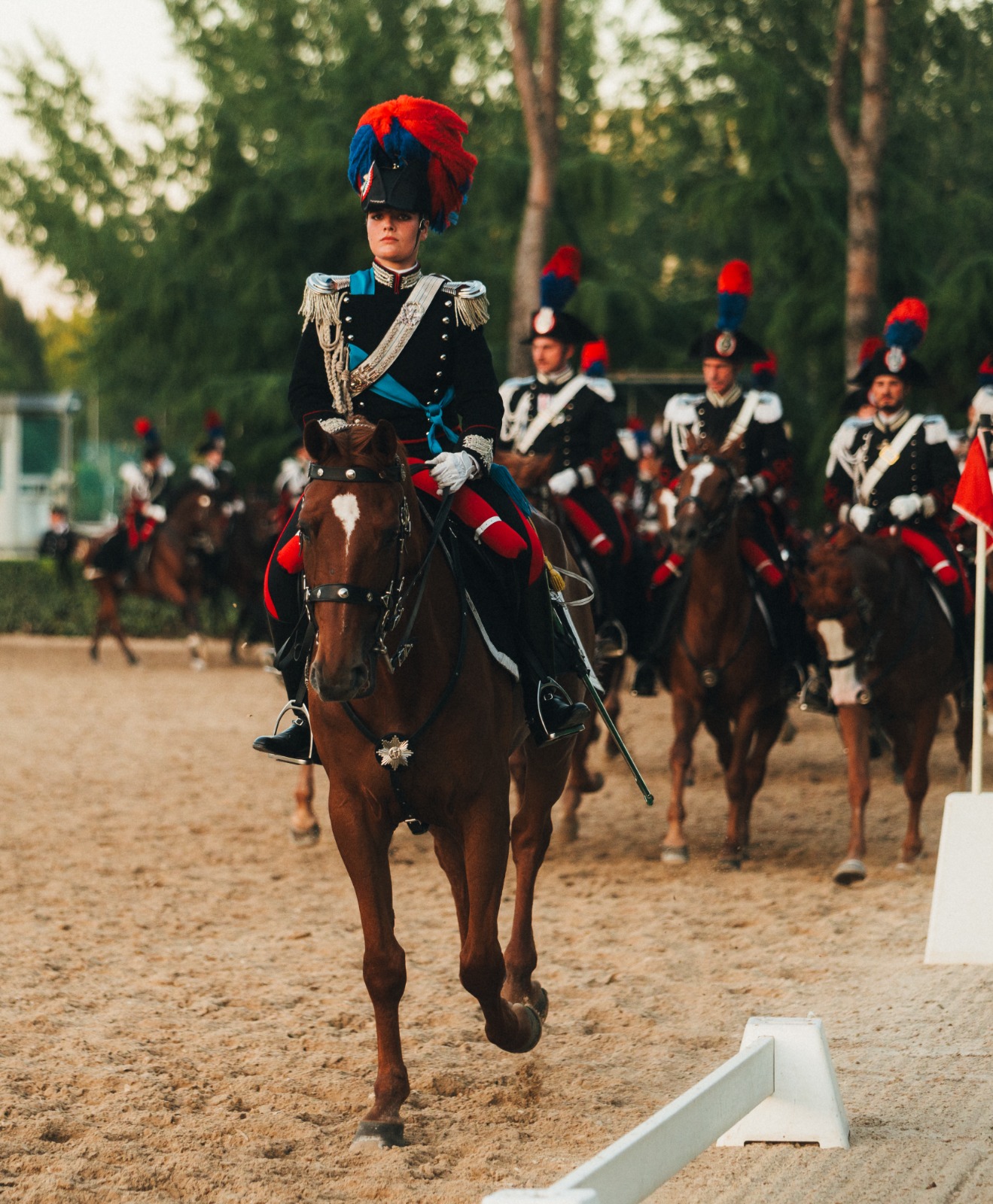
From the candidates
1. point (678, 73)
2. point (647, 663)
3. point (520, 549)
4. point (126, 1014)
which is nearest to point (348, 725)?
point (520, 549)

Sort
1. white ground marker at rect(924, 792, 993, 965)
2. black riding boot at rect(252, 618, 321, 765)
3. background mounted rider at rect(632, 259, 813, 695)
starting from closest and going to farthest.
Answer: black riding boot at rect(252, 618, 321, 765)
white ground marker at rect(924, 792, 993, 965)
background mounted rider at rect(632, 259, 813, 695)

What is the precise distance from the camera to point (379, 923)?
488 centimetres

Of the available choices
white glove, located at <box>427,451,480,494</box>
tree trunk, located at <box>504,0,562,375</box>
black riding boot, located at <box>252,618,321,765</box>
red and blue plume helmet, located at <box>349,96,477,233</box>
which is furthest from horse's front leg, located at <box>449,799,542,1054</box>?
tree trunk, located at <box>504,0,562,375</box>

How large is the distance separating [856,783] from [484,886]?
442cm

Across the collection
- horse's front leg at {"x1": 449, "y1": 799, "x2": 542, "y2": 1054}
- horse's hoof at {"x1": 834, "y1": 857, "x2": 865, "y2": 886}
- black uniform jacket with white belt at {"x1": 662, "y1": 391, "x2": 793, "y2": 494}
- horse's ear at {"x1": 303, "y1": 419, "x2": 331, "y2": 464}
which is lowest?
horse's hoof at {"x1": 834, "y1": 857, "x2": 865, "y2": 886}

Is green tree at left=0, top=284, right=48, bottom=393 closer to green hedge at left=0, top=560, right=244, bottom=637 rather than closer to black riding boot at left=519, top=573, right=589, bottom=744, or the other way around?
green hedge at left=0, top=560, right=244, bottom=637

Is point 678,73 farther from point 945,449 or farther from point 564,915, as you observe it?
point 564,915

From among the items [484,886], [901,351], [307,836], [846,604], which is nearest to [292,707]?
[484,886]

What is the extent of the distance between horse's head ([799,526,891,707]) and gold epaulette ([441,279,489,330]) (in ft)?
13.2

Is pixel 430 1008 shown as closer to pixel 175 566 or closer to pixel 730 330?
pixel 730 330

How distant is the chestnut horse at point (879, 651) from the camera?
873 centimetres

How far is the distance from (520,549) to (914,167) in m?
20.1

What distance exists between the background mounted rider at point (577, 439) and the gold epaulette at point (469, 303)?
14.5ft

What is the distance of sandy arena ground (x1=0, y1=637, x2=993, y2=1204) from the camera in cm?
452
